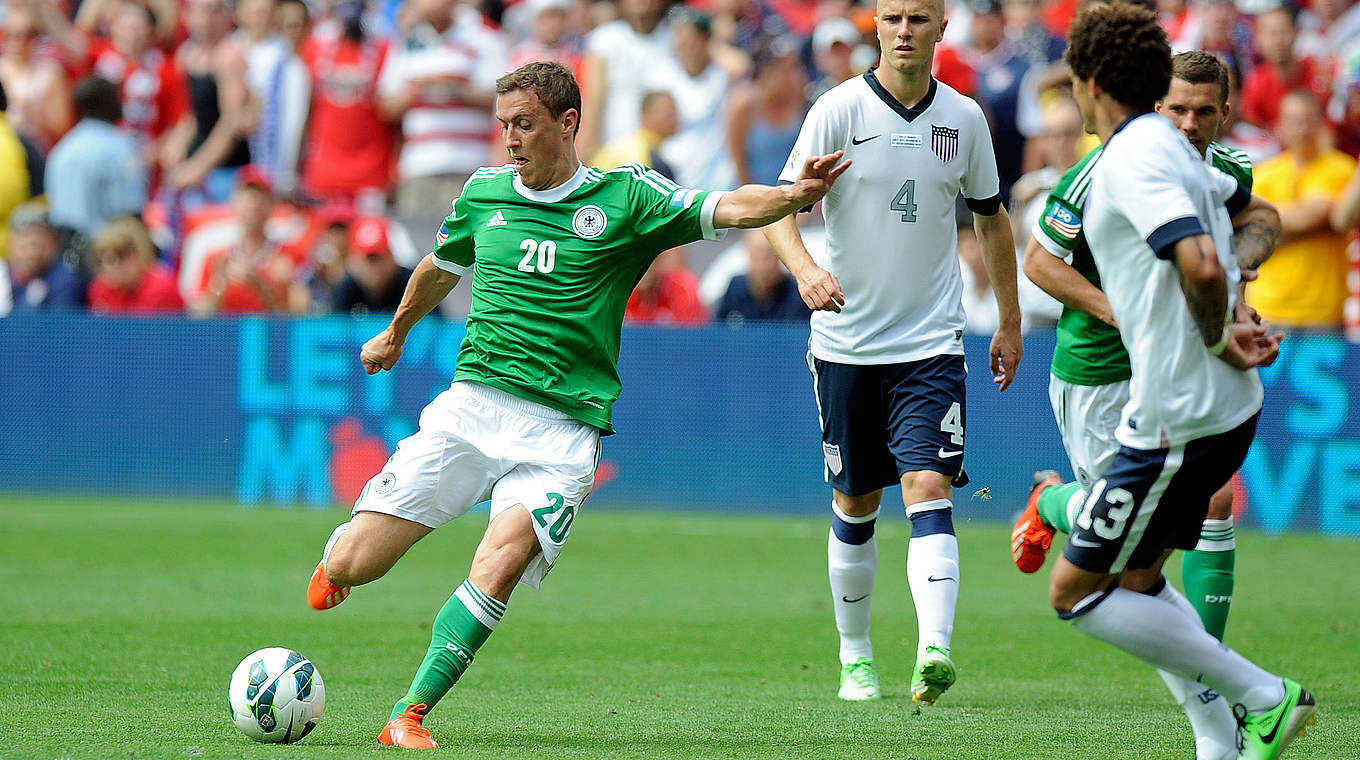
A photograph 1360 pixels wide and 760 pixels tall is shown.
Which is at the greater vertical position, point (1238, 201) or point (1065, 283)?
point (1238, 201)

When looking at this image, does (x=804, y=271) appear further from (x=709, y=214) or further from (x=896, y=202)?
(x=896, y=202)

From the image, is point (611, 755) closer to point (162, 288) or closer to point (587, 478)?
point (587, 478)

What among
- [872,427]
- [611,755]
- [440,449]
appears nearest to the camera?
[611,755]

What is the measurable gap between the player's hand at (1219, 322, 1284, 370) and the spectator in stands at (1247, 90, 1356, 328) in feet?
28.1

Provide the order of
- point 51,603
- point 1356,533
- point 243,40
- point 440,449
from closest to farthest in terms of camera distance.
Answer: point 440,449 < point 51,603 < point 1356,533 < point 243,40

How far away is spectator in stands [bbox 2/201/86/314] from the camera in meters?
15.9

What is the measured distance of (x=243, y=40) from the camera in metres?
19.5

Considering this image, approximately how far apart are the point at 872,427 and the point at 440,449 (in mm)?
1876

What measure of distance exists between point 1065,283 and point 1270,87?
31.2ft

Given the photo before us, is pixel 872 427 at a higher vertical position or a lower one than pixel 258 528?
higher

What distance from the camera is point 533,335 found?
21.4ft

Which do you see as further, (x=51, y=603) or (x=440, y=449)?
(x=51, y=603)

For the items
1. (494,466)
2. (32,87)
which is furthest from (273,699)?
(32,87)

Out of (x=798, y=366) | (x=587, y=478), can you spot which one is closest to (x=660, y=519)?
(x=798, y=366)
